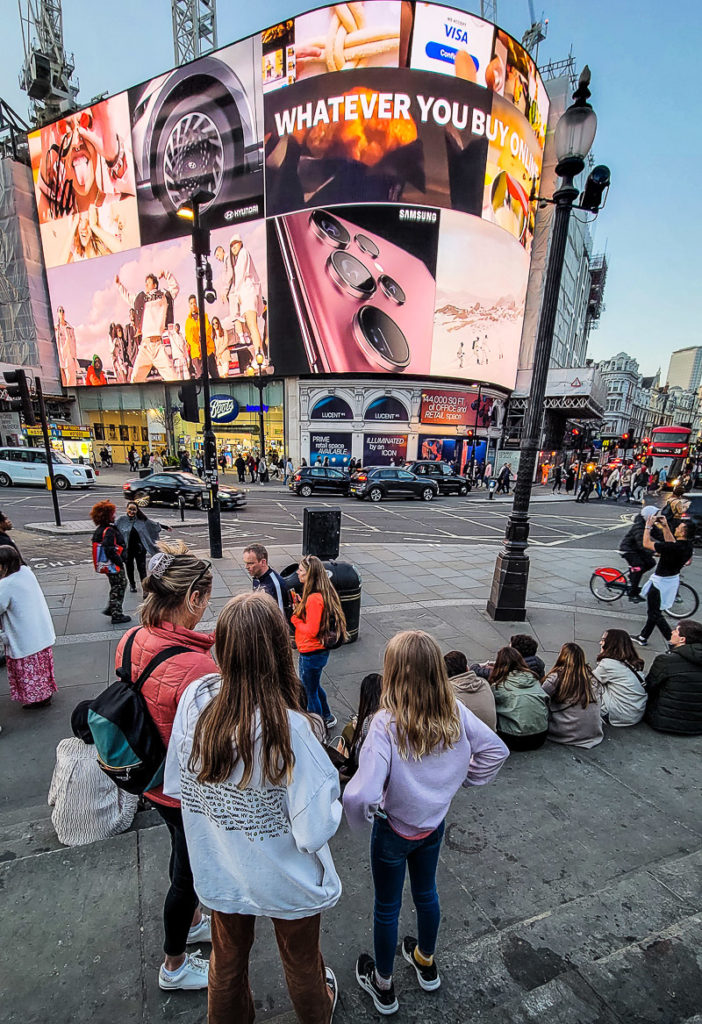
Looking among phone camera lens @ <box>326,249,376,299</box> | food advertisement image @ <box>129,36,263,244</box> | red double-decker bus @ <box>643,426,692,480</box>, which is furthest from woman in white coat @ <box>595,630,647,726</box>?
red double-decker bus @ <box>643,426,692,480</box>

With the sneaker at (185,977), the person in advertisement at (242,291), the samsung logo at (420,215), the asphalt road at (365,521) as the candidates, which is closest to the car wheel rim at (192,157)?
the person in advertisement at (242,291)

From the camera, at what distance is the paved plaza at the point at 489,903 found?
77.1 inches

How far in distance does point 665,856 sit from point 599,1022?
4.33 ft

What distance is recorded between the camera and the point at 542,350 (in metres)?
6.44

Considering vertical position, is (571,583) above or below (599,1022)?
below

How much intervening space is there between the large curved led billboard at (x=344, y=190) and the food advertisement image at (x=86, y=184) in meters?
0.41

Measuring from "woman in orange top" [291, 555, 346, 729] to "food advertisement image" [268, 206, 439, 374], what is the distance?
92.8 feet

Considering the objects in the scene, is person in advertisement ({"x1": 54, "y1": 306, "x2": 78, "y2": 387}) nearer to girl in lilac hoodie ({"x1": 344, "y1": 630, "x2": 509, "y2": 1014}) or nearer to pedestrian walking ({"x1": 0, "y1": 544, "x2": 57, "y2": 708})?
pedestrian walking ({"x1": 0, "y1": 544, "x2": 57, "y2": 708})

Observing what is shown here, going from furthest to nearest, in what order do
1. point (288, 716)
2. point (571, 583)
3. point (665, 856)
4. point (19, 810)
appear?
point (571, 583) → point (19, 810) → point (665, 856) → point (288, 716)

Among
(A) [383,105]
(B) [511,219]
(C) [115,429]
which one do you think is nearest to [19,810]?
(A) [383,105]

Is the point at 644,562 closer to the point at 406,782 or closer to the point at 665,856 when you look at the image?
the point at 665,856

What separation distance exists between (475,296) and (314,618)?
33.4 meters

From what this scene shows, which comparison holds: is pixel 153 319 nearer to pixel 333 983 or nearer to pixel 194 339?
pixel 194 339

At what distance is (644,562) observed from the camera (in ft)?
24.2
